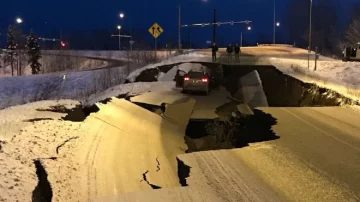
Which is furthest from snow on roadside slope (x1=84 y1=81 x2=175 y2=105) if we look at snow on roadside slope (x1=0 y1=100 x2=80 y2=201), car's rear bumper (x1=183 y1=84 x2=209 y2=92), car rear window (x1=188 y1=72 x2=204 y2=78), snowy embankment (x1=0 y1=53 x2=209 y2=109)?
snowy embankment (x1=0 y1=53 x2=209 y2=109)

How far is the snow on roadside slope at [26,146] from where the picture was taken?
7340mm

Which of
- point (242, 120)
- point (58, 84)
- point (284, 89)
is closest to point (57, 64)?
point (58, 84)

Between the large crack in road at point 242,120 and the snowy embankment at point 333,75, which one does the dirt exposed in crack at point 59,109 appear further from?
the snowy embankment at point 333,75

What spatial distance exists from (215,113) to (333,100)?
512cm

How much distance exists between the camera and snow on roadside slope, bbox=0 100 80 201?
734cm

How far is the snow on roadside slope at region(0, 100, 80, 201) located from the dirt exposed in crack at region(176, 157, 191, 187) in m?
2.14

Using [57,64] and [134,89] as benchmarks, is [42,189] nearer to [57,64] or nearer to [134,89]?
[134,89]

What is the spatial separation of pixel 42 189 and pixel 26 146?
2.34 m

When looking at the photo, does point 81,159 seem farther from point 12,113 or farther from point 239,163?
point 12,113

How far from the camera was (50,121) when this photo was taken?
41.8 feet

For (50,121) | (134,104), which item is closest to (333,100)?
(134,104)

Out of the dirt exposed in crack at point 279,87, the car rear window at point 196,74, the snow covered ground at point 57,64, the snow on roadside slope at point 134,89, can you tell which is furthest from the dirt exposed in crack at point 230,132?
the snow covered ground at point 57,64

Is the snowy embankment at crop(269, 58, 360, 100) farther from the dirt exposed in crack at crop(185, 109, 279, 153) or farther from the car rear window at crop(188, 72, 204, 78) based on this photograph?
the dirt exposed in crack at crop(185, 109, 279, 153)

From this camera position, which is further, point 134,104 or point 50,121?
point 134,104
